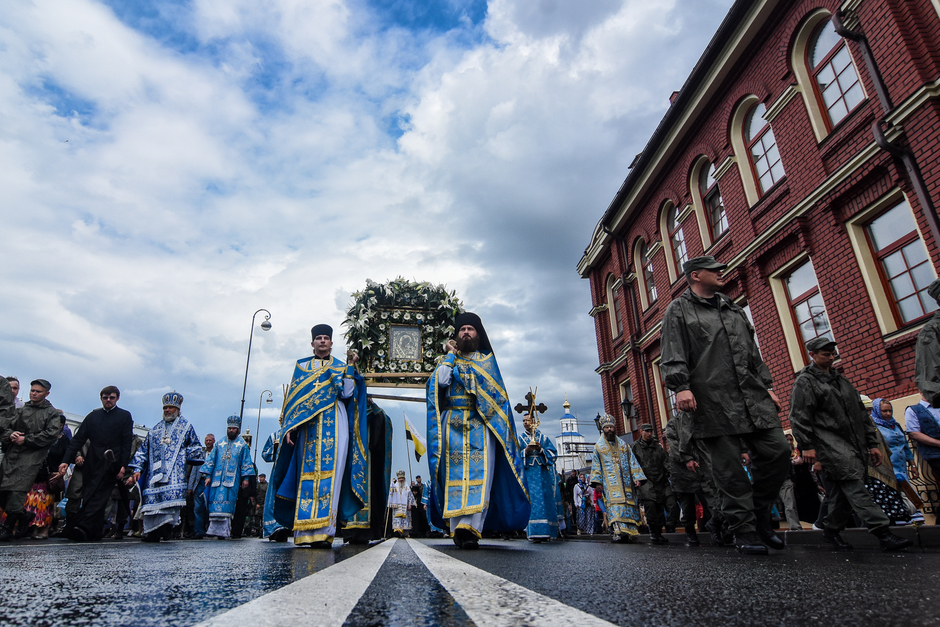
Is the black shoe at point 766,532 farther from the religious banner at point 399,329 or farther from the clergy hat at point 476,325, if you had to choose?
the religious banner at point 399,329

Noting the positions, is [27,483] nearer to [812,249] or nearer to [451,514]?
[451,514]

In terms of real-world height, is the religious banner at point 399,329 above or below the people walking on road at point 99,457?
above

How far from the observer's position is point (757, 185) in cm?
1287

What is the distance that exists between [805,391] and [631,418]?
1465 centimetres

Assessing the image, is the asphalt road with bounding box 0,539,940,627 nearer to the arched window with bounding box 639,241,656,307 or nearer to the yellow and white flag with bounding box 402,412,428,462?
the yellow and white flag with bounding box 402,412,428,462

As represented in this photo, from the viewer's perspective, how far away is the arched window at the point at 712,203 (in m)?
14.3

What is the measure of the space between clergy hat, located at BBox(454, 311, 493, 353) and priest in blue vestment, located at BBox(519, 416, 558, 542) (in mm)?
3716

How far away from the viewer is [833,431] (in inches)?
182

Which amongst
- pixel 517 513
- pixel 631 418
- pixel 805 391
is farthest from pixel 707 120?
pixel 517 513

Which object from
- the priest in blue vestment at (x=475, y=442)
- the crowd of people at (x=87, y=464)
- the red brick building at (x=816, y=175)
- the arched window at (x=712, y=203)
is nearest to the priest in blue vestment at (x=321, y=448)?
the priest in blue vestment at (x=475, y=442)

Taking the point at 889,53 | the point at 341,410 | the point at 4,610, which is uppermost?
the point at 889,53

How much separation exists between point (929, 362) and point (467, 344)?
4036 millimetres

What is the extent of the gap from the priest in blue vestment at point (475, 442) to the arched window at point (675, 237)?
38.9ft

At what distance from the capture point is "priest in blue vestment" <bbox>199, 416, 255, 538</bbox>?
10.6 metres
